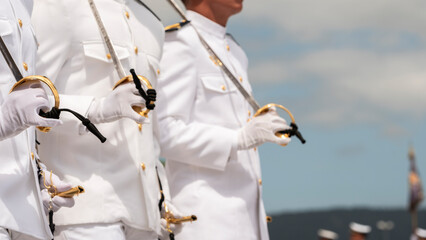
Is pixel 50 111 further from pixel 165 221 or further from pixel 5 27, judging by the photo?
pixel 165 221

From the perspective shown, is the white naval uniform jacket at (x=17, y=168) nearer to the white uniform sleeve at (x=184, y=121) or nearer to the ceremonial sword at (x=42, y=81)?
the ceremonial sword at (x=42, y=81)

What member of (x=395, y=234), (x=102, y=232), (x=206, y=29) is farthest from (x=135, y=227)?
(x=395, y=234)

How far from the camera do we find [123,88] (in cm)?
530

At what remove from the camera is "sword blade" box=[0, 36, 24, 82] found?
189 inches

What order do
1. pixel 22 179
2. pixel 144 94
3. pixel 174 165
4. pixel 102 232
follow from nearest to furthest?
pixel 22 179
pixel 144 94
pixel 102 232
pixel 174 165

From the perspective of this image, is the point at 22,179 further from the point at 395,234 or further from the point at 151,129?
the point at 395,234

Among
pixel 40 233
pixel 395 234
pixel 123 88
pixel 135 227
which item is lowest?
pixel 395 234

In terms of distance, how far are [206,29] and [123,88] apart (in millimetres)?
2604

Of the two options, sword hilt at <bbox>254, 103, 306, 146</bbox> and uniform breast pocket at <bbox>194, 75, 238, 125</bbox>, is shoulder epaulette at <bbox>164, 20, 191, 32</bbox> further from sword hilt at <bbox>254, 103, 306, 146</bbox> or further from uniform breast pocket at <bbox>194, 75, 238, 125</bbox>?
sword hilt at <bbox>254, 103, 306, 146</bbox>

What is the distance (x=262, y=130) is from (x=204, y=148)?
0.40m

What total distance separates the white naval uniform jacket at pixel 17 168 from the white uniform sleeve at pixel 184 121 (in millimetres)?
2208

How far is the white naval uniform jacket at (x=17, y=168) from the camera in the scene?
4.75m

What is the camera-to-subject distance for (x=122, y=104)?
5.28 meters

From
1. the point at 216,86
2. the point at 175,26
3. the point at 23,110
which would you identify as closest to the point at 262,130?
the point at 216,86
